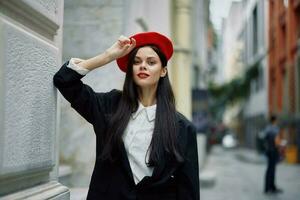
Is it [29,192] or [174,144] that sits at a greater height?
[174,144]

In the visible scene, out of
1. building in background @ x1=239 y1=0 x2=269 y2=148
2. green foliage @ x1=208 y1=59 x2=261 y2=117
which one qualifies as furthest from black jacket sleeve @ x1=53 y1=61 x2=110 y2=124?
green foliage @ x1=208 y1=59 x2=261 y2=117

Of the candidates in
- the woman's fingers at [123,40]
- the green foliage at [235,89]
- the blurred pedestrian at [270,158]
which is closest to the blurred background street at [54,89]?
the blurred pedestrian at [270,158]

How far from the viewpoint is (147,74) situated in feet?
8.01

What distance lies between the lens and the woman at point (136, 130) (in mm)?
2273

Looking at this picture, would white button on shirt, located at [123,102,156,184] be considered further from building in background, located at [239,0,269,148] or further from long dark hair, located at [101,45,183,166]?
building in background, located at [239,0,269,148]

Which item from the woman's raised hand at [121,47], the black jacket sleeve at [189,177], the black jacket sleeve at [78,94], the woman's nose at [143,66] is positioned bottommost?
the black jacket sleeve at [189,177]

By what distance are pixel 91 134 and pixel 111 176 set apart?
2.36 meters

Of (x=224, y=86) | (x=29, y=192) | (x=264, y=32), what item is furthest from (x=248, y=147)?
(x=29, y=192)

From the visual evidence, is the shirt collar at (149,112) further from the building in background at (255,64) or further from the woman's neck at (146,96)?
the building in background at (255,64)

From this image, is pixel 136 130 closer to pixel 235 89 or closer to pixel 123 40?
pixel 123 40

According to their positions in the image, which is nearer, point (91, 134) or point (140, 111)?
point (140, 111)

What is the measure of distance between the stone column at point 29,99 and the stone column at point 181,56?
9086 mm

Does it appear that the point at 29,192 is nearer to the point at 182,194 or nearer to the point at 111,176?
the point at 111,176

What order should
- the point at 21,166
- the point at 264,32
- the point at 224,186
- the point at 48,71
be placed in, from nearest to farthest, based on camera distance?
the point at 21,166 → the point at 48,71 → the point at 224,186 → the point at 264,32
